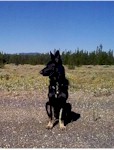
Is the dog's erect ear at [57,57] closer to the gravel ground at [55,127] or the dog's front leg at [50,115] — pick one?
the dog's front leg at [50,115]

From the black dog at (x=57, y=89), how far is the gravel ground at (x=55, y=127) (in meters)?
0.34

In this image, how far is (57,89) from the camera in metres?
9.34

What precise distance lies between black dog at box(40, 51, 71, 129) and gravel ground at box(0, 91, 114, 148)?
1.10 feet

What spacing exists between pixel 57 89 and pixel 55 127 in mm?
950

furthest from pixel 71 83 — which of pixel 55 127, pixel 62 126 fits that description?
pixel 62 126

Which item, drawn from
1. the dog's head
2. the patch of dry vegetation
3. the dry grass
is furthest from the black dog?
the patch of dry vegetation

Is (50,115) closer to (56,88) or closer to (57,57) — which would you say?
(56,88)

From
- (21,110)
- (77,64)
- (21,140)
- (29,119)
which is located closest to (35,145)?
(21,140)

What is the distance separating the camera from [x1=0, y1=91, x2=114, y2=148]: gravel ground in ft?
26.7

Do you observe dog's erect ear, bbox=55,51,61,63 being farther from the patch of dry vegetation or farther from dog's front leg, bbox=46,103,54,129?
the patch of dry vegetation

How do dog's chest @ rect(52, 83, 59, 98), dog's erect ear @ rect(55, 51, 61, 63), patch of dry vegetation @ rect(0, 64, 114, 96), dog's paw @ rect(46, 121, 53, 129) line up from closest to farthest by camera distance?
dog's erect ear @ rect(55, 51, 61, 63) < dog's chest @ rect(52, 83, 59, 98) < dog's paw @ rect(46, 121, 53, 129) < patch of dry vegetation @ rect(0, 64, 114, 96)

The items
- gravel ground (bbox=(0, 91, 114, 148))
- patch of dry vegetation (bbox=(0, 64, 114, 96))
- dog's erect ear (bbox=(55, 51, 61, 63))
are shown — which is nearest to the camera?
gravel ground (bbox=(0, 91, 114, 148))

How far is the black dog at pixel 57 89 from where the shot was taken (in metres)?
9.02

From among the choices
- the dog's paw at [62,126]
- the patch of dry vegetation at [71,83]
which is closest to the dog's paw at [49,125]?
the dog's paw at [62,126]
